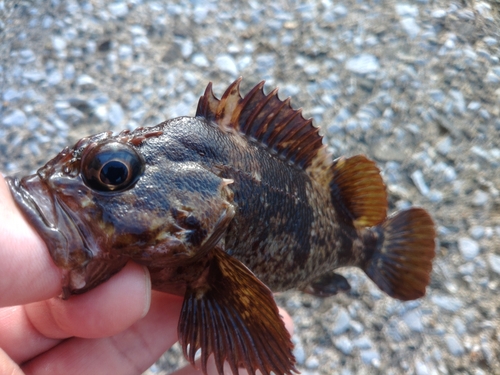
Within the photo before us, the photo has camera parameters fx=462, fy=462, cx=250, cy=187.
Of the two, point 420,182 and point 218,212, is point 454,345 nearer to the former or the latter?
point 420,182

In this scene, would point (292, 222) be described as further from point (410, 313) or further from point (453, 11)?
→ point (453, 11)

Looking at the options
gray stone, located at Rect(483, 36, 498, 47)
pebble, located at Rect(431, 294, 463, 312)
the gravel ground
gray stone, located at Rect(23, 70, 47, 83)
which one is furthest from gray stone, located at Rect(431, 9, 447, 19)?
gray stone, located at Rect(23, 70, 47, 83)

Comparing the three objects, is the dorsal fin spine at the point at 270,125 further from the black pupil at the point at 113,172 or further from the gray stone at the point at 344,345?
the gray stone at the point at 344,345

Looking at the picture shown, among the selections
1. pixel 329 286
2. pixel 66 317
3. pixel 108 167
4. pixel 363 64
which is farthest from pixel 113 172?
pixel 363 64

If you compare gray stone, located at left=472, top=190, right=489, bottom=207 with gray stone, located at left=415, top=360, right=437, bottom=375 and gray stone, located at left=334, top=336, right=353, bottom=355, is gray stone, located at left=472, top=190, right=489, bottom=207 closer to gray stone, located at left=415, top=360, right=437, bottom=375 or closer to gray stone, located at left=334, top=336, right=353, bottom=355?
gray stone, located at left=415, top=360, right=437, bottom=375

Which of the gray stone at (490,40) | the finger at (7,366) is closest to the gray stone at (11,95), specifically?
the finger at (7,366)

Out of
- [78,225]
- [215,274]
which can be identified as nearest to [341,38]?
[215,274]
